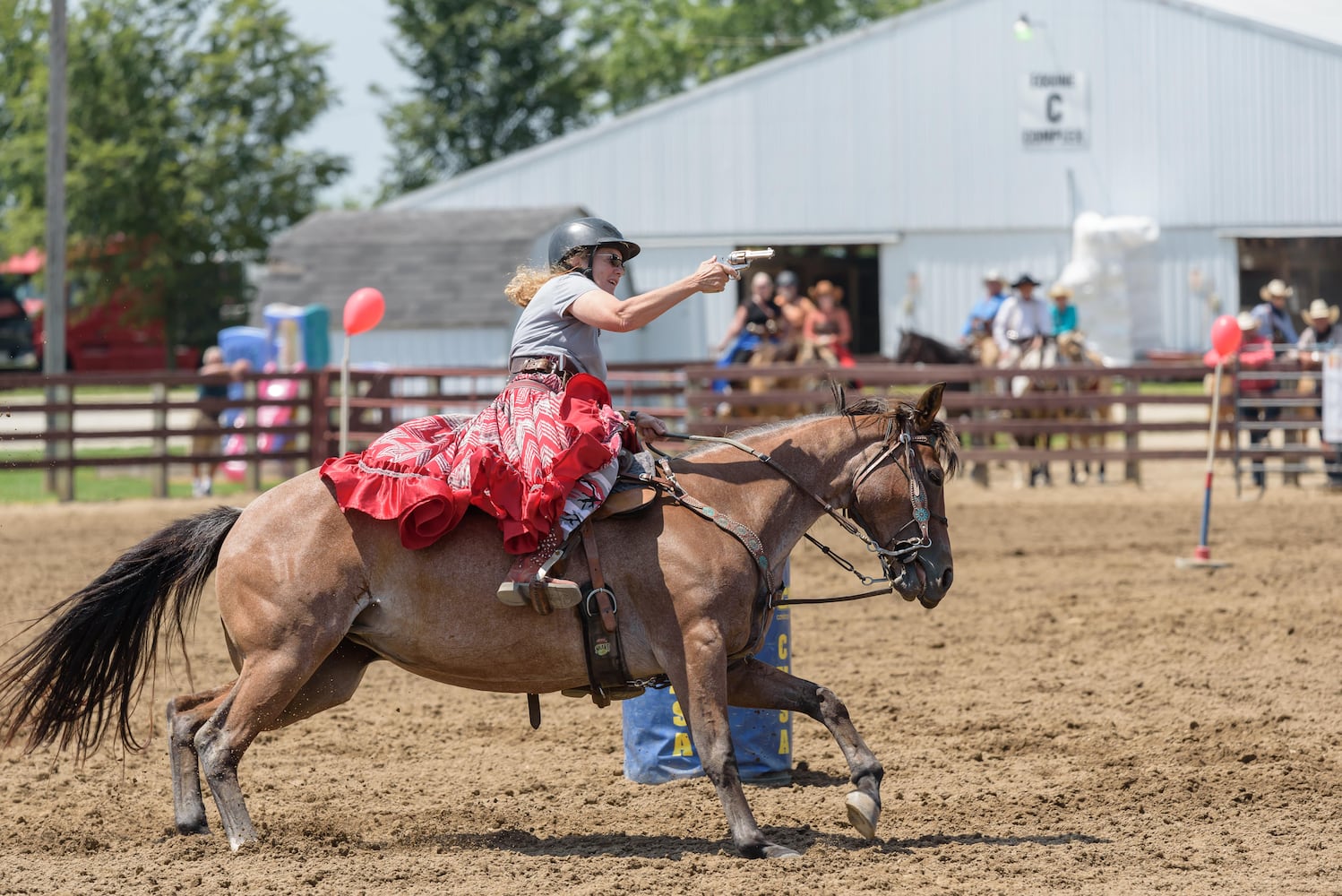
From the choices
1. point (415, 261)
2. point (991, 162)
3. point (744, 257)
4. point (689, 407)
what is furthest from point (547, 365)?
point (991, 162)

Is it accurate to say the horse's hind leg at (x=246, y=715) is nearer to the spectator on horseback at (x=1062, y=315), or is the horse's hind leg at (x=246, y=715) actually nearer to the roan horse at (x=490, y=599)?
the roan horse at (x=490, y=599)

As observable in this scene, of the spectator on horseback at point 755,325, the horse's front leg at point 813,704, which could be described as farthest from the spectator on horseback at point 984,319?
the horse's front leg at point 813,704

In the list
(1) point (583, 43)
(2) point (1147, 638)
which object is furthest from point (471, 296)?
(1) point (583, 43)

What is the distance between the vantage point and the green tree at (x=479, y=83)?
4638cm

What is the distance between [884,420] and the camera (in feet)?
17.1

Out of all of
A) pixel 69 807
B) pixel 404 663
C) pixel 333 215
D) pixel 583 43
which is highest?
pixel 583 43

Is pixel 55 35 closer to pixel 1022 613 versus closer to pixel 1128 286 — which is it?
pixel 1022 613

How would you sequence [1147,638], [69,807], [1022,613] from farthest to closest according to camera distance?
[1022,613] → [1147,638] → [69,807]

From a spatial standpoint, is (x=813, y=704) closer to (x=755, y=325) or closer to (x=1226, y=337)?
(x=1226, y=337)

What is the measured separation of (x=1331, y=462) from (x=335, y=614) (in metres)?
13.3

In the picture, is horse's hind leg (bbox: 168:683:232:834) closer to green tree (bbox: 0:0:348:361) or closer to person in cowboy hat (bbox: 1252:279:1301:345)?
person in cowboy hat (bbox: 1252:279:1301:345)

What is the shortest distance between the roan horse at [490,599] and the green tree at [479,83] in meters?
43.1

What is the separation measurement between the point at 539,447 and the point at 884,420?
1.26 metres

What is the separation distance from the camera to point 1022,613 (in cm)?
925
